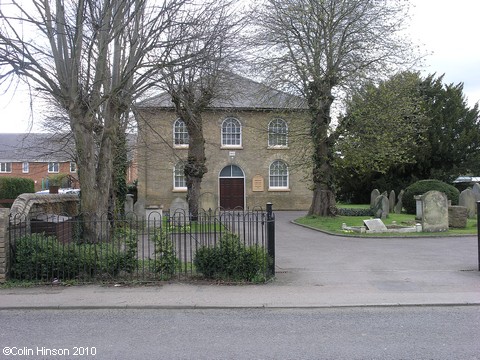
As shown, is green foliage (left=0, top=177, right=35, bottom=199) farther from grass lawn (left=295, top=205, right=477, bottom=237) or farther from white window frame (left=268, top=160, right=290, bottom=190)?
grass lawn (left=295, top=205, right=477, bottom=237)

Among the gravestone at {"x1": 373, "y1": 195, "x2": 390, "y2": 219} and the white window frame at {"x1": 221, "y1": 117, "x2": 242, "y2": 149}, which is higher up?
the white window frame at {"x1": 221, "y1": 117, "x2": 242, "y2": 149}

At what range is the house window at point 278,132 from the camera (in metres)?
24.0

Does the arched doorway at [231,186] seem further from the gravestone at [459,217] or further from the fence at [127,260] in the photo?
the fence at [127,260]

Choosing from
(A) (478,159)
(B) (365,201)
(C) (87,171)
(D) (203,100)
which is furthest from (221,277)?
(B) (365,201)

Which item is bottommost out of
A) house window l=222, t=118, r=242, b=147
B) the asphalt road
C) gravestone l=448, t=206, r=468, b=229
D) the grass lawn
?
the asphalt road

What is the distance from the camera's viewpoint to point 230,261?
8938 millimetres

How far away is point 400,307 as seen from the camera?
7.32 meters

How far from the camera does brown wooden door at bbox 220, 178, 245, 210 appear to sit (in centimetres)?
3300

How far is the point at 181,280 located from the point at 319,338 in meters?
3.93

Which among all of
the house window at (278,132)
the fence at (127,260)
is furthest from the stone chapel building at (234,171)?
the fence at (127,260)

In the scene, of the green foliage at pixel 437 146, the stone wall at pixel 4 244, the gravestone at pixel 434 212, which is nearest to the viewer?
the stone wall at pixel 4 244

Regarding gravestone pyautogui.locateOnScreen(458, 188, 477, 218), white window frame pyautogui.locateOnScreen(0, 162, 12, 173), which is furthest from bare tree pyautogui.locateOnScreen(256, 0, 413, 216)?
white window frame pyautogui.locateOnScreen(0, 162, 12, 173)

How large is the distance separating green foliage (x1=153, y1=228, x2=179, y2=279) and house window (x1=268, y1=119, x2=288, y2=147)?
1547 centimetres

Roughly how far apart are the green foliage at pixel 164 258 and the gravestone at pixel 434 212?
36.8ft
